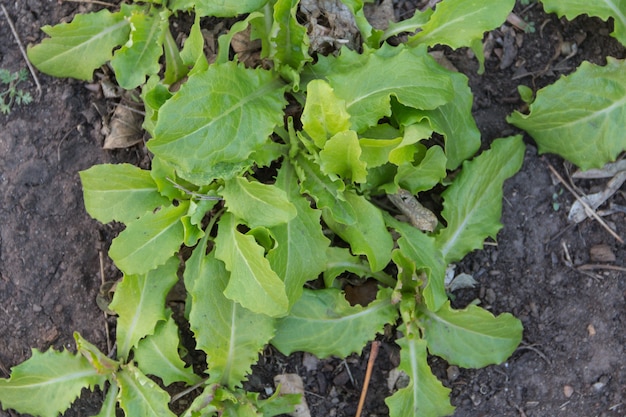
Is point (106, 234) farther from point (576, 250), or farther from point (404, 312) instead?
point (576, 250)

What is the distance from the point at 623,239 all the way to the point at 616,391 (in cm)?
65

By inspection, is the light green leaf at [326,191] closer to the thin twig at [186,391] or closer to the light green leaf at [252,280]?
the light green leaf at [252,280]

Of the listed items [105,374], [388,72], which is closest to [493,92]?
[388,72]

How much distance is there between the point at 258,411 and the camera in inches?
118

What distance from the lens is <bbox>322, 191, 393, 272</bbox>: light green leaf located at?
2.90 m

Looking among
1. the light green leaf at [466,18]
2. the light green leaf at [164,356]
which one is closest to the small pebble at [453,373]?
the light green leaf at [164,356]

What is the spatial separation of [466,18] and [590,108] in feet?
2.13

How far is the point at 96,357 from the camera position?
2930 mm

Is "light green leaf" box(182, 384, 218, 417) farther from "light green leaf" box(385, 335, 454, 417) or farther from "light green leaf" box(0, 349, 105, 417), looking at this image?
"light green leaf" box(385, 335, 454, 417)

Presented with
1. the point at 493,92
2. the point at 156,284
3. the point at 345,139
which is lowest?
the point at 156,284

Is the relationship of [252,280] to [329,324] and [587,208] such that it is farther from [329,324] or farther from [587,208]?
[587,208]

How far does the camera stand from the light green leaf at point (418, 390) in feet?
9.66

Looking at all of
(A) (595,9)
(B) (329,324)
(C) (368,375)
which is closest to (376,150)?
(B) (329,324)

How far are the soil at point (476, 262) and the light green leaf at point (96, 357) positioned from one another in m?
0.16
